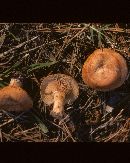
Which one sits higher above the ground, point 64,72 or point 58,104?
point 64,72

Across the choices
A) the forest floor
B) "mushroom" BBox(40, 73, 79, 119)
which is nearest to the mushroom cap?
"mushroom" BBox(40, 73, 79, 119)

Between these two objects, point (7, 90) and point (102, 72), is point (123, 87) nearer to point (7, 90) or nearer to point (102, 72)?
point (102, 72)

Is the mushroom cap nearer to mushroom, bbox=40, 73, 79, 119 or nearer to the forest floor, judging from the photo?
mushroom, bbox=40, 73, 79, 119

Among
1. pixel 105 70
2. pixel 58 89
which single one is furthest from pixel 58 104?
pixel 105 70

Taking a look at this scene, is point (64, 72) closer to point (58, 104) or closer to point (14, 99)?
point (58, 104)

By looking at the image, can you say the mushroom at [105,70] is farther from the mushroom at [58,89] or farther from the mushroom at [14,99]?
the mushroom at [14,99]

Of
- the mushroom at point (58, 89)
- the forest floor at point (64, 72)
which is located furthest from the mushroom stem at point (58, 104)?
the forest floor at point (64, 72)
